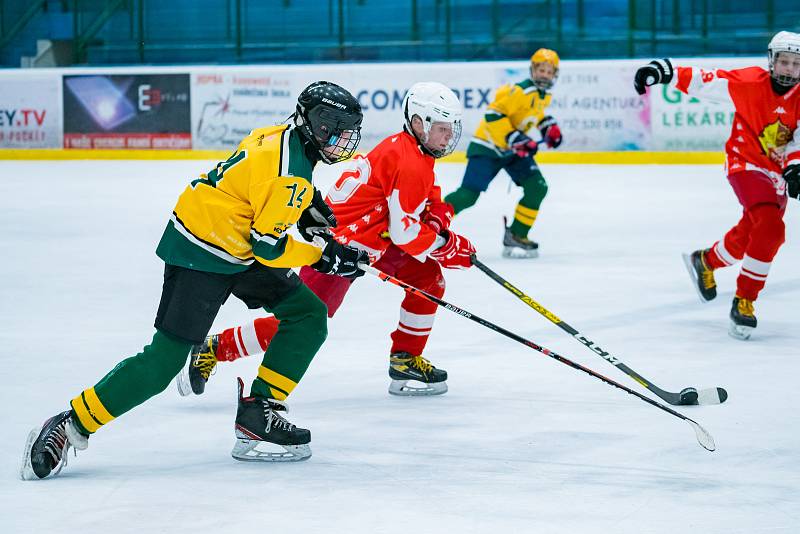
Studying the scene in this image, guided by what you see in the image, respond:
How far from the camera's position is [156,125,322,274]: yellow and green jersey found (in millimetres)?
2816

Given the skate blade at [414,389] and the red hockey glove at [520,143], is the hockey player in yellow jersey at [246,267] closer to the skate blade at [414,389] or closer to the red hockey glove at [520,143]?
the skate blade at [414,389]

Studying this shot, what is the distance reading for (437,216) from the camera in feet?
12.3

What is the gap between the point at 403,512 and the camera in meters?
2.64

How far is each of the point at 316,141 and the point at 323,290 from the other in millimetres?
808

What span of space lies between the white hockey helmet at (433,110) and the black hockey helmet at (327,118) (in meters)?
0.63

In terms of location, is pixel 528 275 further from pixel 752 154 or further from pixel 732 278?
pixel 752 154

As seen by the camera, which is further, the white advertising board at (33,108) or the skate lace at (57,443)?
the white advertising board at (33,108)

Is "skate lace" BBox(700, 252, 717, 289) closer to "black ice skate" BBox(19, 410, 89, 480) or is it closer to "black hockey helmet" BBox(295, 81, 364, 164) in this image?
"black hockey helmet" BBox(295, 81, 364, 164)

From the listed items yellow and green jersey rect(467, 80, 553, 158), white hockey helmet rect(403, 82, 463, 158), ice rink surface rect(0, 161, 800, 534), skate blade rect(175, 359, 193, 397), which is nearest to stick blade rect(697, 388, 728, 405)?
ice rink surface rect(0, 161, 800, 534)

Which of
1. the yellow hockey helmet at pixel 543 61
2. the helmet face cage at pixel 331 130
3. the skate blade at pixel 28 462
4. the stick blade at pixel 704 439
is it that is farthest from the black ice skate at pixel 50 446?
the yellow hockey helmet at pixel 543 61

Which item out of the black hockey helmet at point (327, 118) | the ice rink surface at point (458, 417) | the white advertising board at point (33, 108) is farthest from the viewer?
the white advertising board at point (33, 108)

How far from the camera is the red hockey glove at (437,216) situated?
12.3 feet

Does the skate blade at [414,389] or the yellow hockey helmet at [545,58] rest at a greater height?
the yellow hockey helmet at [545,58]

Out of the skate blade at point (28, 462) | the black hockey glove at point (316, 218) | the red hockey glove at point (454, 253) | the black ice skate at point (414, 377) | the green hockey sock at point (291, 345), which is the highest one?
the black hockey glove at point (316, 218)
